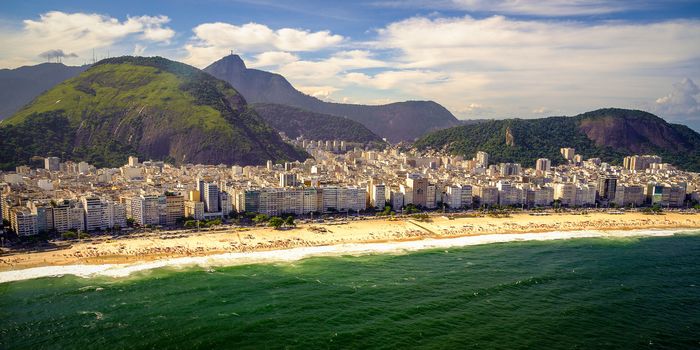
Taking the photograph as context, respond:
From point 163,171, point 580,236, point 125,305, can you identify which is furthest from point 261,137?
point 125,305

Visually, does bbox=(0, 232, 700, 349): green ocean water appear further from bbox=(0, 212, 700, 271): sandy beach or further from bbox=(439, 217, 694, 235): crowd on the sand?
bbox=(439, 217, 694, 235): crowd on the sand

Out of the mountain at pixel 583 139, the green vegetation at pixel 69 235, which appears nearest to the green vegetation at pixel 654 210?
the mountain at pixel 583 139

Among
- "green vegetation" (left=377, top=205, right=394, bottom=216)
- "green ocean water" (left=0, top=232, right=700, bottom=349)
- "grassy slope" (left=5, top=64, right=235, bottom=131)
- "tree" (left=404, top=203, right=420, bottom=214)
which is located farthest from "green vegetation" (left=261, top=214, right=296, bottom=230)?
"grassy slope" (left=5, top=64, right=235, bottom=131)

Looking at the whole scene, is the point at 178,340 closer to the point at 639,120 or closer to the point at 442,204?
the point at 442,204

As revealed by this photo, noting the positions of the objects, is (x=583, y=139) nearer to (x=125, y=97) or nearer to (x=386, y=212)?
(x=386, y=212)

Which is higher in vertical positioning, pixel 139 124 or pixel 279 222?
pixel 139 124

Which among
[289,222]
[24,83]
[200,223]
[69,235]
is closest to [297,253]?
[289,222]
